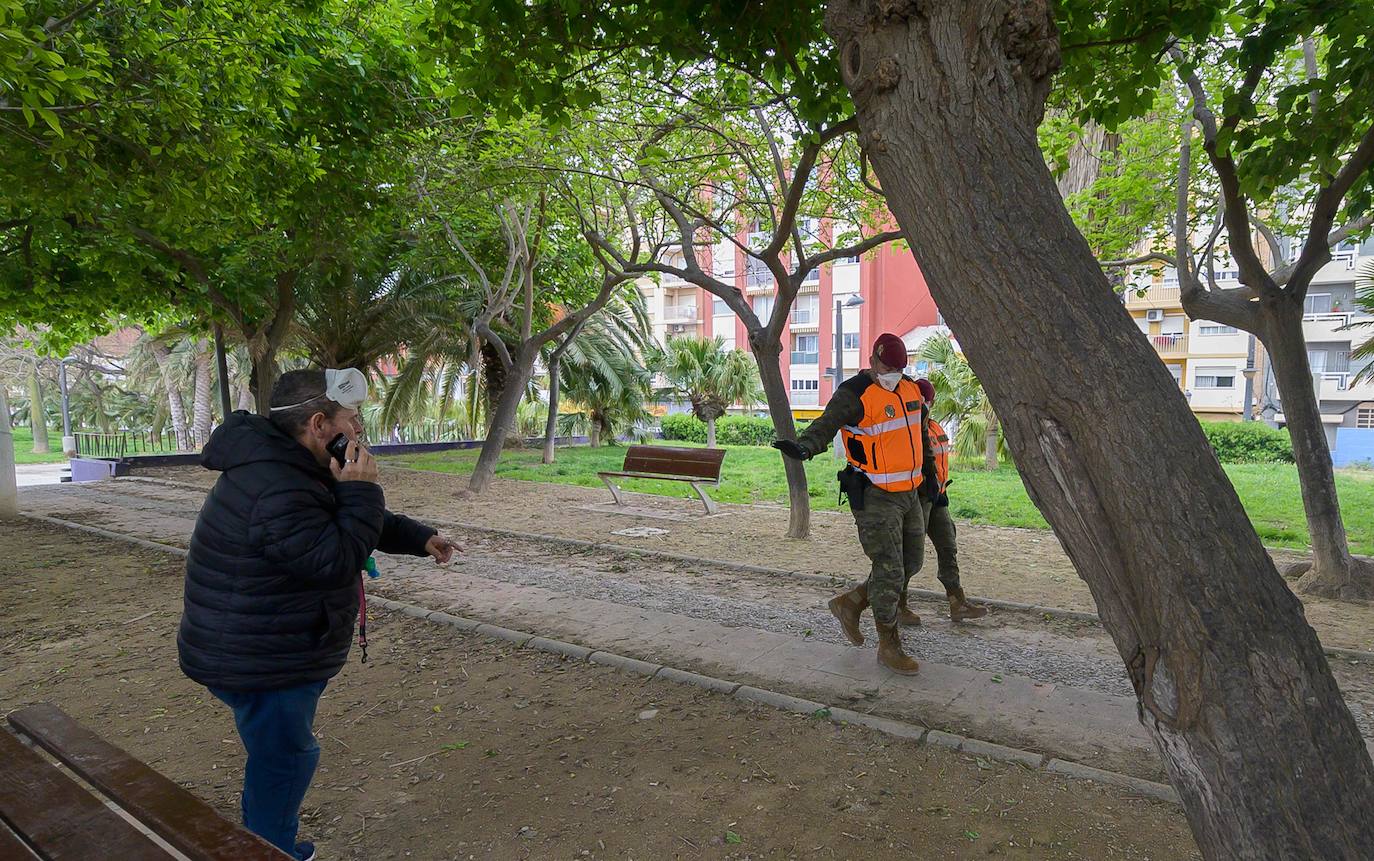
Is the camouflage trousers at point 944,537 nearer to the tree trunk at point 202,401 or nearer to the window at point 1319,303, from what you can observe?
the tree trunk at point 202,401

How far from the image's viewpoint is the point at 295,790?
100 inches

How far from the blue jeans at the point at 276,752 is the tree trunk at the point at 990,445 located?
54.2 feet

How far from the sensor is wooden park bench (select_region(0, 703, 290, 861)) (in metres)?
1.94

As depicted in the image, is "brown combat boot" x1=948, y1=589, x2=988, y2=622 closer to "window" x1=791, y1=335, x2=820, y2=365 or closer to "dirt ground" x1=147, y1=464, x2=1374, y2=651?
"dirt ground" x1=147, y1=464, x2=1374, y2=651

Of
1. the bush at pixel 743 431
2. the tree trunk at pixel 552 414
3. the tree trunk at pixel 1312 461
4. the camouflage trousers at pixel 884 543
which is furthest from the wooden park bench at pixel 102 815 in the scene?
the bush at pixel 743 431

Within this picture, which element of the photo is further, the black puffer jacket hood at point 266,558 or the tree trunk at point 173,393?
the tree trunk at point 173,393

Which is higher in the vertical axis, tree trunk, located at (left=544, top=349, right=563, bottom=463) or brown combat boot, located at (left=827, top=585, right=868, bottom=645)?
tree trunk, located at (left=544, top=349, right=563, bottom=463)

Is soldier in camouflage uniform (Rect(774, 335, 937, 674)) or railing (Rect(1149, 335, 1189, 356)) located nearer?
soldier in camouflage uniform (Rect(774, 335, 937, 674))

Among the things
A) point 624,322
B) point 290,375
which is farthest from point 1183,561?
point 624,322

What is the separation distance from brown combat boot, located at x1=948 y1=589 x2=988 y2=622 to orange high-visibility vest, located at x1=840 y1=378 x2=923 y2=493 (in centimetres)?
147

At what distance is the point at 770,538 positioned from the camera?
894cm

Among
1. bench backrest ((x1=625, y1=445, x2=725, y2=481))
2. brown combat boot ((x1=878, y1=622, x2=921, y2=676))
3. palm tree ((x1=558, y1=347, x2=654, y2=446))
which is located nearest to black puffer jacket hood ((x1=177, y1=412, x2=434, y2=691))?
brown combat boot ((x1=878, y1=622, x2=921, y2=676))

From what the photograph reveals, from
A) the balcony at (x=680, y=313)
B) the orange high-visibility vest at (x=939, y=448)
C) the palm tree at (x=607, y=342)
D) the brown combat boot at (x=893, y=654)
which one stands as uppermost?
the balcony at (x=680, y=313)

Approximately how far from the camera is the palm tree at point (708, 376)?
25969 millimetres
